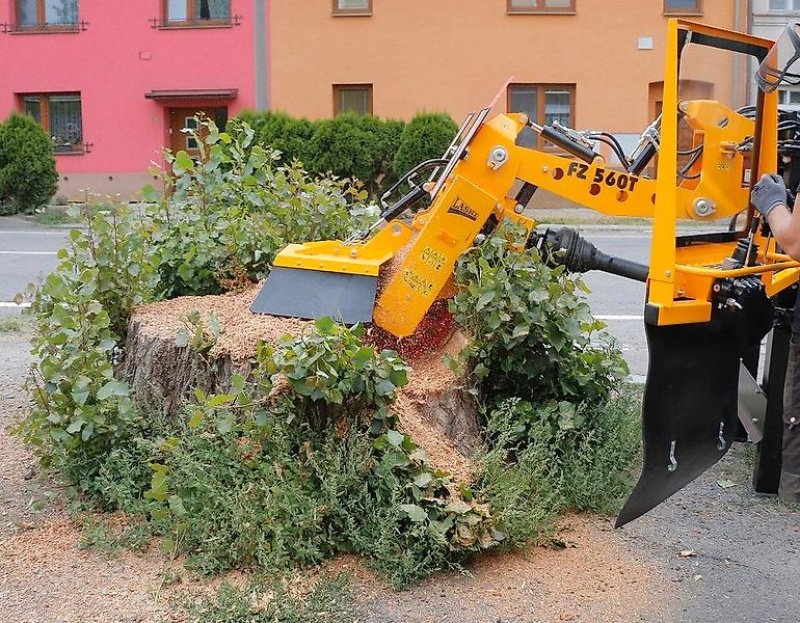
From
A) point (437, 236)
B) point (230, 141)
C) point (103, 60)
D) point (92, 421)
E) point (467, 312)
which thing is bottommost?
point (92, 421)

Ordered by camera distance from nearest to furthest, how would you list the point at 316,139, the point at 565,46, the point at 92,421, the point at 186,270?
1. the point at 92,421
2. the point at 186,270
3. the point at 316,139
4. the point at 565,46

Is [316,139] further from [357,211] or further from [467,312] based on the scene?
[467,312]

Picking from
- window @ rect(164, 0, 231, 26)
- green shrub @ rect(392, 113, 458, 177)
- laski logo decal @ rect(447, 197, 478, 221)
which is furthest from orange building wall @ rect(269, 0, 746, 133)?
laski logo decal @ rect(447, 197, 478, 221)

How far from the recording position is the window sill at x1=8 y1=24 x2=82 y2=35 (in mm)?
24406

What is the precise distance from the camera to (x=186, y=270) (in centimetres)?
578

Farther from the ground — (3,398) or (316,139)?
(316,139)

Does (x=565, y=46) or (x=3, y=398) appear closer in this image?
(x=3, y=398)

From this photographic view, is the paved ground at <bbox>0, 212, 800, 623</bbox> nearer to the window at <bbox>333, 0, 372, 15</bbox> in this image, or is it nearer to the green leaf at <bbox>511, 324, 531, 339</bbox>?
the green leaf at <bbox>511, 324, 531, 339</bbox>

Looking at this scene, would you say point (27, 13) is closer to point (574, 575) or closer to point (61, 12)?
point (61, 12)

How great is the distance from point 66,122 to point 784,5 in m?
17.1

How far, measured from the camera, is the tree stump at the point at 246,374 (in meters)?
4.44

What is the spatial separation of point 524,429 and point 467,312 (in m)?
0.59

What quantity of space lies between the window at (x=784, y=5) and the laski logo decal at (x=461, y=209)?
2121cm

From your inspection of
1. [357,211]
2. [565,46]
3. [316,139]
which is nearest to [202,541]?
[357,211]
